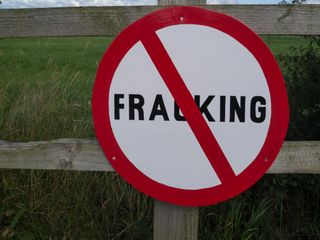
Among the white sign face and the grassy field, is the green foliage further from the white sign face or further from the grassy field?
the white sign face

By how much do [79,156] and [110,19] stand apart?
502mm

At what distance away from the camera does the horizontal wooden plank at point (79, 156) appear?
157 centimetres

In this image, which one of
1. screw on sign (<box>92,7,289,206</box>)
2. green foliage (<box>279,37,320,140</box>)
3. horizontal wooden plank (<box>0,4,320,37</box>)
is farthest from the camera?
green foliage (<box>279,37,320,140</box>)

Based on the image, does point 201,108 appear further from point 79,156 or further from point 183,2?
point 79,156

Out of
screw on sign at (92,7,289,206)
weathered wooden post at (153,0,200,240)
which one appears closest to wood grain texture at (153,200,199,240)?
weathered wooden post at (153,0,200,240)

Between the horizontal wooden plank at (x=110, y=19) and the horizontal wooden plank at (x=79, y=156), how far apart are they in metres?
0.40

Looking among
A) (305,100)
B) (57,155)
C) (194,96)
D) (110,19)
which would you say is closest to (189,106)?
(194,96)

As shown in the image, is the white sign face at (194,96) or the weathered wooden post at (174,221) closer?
the white sign face at (194,96)

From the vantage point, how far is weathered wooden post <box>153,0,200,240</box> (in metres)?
1.61

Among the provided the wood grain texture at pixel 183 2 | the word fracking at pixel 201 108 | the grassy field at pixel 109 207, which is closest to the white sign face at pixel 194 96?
the word fracking at pixel 201 108

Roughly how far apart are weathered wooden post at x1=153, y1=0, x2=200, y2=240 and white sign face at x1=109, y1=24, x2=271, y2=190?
0.15 meters

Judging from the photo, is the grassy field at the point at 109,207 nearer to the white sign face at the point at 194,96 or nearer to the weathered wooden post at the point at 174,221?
the weathered wooden post at the point at 174,221

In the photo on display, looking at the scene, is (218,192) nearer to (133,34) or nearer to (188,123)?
→ (188,123)

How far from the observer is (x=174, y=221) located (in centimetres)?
162
